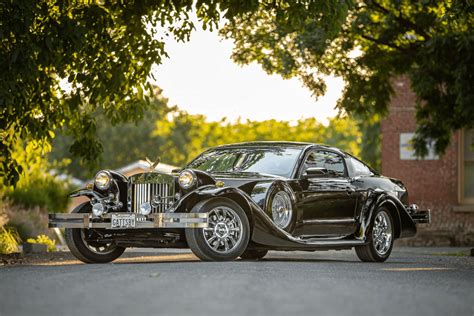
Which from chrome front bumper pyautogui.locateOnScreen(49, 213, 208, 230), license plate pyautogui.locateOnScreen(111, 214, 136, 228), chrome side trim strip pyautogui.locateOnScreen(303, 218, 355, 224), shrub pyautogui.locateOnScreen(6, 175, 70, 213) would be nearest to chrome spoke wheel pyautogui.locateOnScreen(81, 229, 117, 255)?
chrome front bumper pyautogui.locateOnScreen(49, 213, 208, 230)

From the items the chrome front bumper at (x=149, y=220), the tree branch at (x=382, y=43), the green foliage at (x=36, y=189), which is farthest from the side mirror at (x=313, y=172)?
the green foliage at (x=36, y=189)

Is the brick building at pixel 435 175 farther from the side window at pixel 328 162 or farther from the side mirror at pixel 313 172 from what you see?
the side mirror at pixel 313 172

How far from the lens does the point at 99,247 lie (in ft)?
44.2

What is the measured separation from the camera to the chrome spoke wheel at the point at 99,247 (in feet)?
43.2

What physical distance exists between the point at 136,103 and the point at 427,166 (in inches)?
442

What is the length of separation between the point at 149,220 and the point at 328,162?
3.46 m

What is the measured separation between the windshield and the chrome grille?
134 centimetres

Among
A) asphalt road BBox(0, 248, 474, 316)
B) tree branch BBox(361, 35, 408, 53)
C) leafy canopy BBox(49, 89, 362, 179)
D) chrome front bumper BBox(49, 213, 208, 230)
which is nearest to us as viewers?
asphalt road BBox(0, 248, 474, 316)

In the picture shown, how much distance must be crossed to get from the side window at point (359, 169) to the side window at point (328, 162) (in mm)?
278

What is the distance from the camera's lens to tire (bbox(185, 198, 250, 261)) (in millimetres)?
12031

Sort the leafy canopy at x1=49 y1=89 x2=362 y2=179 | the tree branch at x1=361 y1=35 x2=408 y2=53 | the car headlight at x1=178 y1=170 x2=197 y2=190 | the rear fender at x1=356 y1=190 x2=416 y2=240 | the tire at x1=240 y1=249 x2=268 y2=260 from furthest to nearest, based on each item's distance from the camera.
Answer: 1. the leafy canopy at x1=49 y1=89 x2=362 y2=179
2. the tree branch at x1=361 y1=35 x2=408 y2=53
3. the tire at x1=240 y1=249 x2=268 y2=260
4. the rear fender at x1=356 y1=190 x2=416 y2=240
5. the car headlight at x1=178 y1=170 x2=197 y2=190

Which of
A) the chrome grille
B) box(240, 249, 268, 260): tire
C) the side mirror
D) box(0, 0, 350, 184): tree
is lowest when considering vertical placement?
box(240, 249, 268, 260): tire

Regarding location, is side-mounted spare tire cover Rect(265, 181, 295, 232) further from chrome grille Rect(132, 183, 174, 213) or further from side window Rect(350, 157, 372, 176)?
side window Rect(350, 157, 372, 176)

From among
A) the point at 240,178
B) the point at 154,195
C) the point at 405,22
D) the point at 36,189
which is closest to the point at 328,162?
the point at 240,178
